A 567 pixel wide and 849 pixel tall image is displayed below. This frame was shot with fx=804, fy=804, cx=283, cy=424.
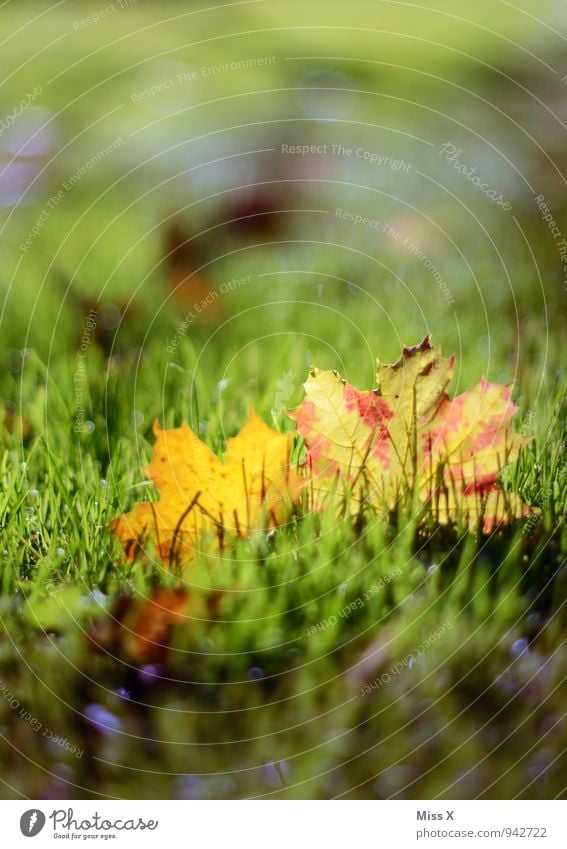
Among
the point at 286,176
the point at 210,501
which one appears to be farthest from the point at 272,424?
the point at 286,176

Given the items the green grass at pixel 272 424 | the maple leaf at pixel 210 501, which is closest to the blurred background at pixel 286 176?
the green grass at pixel 272 424

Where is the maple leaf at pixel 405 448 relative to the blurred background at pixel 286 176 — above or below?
below

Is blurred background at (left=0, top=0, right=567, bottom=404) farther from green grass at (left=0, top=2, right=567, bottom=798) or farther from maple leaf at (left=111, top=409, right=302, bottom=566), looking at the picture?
maple leaf at (left=111, top=409, right=302, bottom=566)

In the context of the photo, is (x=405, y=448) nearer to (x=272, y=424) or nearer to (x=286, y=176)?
(x=272, y=424)

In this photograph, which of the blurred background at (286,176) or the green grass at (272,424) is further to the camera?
the blurred background at (286,176)

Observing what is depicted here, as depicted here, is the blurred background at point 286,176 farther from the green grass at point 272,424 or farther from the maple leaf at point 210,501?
the maple leaf at point 210,501
